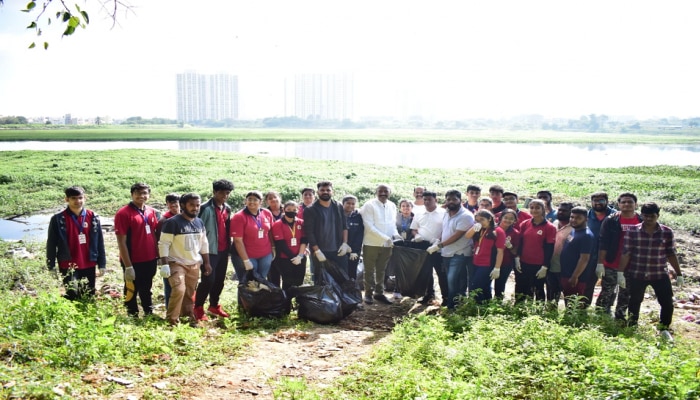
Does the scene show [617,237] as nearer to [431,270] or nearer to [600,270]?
[600,270]

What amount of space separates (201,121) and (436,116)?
309 ft

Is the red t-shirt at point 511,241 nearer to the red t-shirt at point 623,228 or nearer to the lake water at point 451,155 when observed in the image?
the red t-shirt at point 623,228

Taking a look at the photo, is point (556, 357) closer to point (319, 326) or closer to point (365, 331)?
point (365, 331)

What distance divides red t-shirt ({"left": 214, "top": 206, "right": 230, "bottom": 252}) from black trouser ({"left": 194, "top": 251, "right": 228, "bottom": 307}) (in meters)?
0.11

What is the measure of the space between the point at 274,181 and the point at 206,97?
6072 inches

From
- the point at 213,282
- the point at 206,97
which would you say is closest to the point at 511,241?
the point at 213,282

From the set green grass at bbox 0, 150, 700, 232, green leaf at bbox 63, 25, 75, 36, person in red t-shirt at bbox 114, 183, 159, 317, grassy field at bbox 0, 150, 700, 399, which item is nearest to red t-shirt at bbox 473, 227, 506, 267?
grassy field at bbox 0, 150, 700, 399

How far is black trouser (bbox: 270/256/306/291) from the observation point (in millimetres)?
7137

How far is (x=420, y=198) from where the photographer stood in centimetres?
859

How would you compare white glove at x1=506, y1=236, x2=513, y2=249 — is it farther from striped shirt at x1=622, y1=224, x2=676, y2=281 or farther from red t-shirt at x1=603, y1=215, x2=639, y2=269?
striped shirt at x1=622, y1=224, x2=676, y2=281

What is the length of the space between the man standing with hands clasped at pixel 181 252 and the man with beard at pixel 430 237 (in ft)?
11.0

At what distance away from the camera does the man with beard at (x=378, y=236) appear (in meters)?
7.51

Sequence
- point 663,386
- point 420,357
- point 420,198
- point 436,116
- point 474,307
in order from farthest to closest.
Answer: point 436,116 → point 420,198 → point 474,307 → point 420,357 → point 663,386

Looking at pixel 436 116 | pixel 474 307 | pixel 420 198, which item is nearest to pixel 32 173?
pixel 420 198
